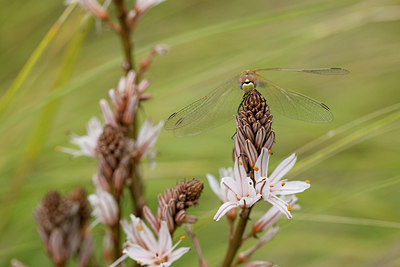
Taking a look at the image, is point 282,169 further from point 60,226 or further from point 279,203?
point 60,226

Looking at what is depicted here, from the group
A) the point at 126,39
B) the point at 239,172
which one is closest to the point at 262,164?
the point at 239,172

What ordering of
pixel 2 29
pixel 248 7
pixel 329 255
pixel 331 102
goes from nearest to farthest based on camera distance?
pixel 329 255
pixel 331 102
pixel 2 29
pixel 248 7

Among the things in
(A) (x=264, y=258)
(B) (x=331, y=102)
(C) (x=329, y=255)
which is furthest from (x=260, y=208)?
(B) (x=331, y=102)

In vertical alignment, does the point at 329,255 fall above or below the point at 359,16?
below

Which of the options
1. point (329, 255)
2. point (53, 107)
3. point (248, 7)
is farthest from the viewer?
point (248, 7)

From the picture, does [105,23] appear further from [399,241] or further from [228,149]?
[228,149]

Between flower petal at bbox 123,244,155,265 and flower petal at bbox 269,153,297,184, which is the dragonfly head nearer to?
flower petal at bbox 269,153,297,184
